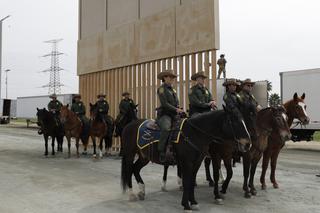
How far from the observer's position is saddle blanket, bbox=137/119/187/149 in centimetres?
696

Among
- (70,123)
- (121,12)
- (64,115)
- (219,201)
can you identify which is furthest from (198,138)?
(121,12)

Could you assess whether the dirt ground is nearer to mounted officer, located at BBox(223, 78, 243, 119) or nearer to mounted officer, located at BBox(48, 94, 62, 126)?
mounted officer, located at BBox(223, 78, 243, 119)

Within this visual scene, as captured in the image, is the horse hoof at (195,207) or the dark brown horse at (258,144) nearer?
the horse hoof at (195,207)

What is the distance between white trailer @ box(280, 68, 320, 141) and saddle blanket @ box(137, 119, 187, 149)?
1363 cm

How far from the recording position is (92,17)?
1870 cm

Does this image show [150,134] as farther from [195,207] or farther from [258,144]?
[258,144]

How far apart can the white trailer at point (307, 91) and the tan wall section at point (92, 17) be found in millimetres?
10448

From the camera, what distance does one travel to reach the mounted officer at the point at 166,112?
7023 millimetres

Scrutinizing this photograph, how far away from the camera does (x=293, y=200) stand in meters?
7.52

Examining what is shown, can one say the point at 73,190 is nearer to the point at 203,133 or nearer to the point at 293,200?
the point at 203,133

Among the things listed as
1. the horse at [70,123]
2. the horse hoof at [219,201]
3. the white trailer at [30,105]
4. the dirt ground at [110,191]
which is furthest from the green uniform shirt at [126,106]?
the white trailer at [30,105]

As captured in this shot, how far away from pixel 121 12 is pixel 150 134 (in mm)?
10421

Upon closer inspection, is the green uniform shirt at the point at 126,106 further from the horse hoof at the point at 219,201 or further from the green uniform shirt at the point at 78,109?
the horse hoof at the point at 219,201

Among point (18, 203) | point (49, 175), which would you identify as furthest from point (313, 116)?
point (18, 203)
